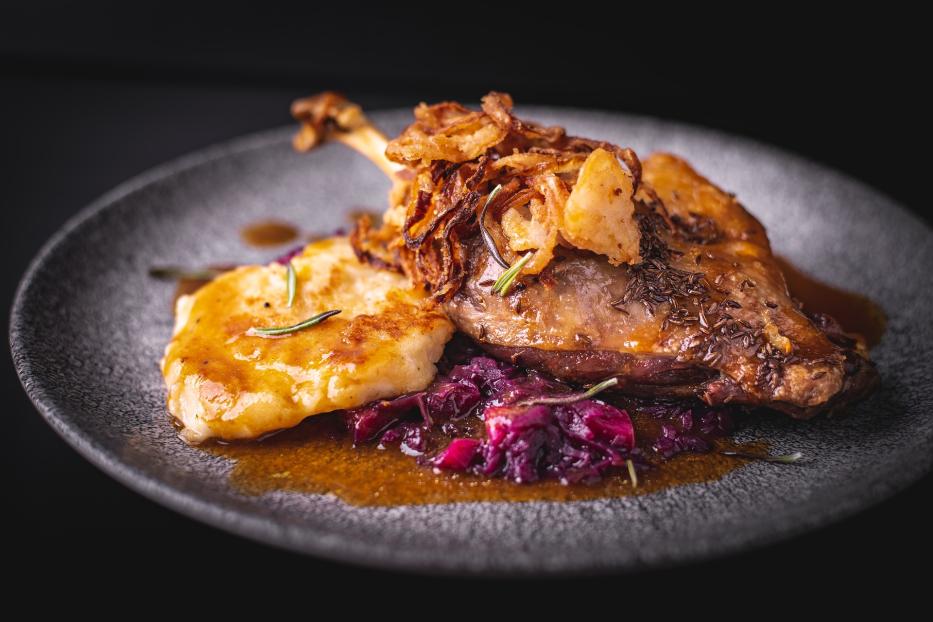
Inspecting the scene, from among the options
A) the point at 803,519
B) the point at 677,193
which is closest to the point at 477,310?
the point at 677,193

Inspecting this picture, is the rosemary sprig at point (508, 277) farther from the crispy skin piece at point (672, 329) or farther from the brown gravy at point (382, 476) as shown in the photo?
the brown gravy at point (382, 476)

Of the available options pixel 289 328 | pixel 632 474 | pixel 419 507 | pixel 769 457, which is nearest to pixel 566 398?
pixel 632 474

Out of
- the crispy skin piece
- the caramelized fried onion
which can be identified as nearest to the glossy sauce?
the crispy skin piece

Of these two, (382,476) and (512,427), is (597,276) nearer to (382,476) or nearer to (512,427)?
(512,427)

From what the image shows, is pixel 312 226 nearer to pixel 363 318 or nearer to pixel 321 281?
pixel 321 281

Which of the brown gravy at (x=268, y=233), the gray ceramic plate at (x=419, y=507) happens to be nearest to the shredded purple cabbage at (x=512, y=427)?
the gray ceramic plate at (x=419, y=507)
